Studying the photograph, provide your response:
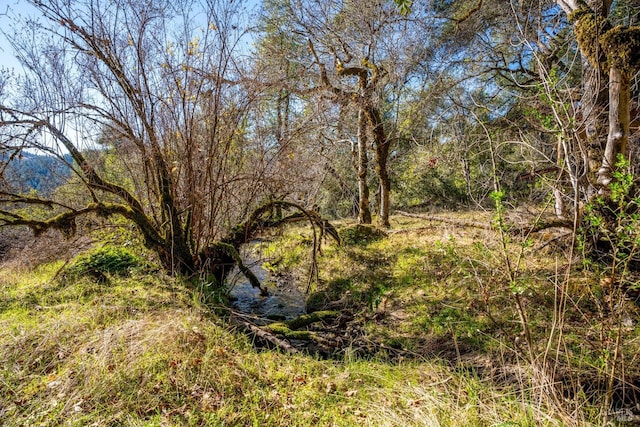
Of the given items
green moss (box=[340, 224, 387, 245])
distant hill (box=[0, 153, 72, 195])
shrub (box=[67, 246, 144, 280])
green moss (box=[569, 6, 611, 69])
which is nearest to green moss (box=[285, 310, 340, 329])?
shrub (box=[67, 246, 144, 280])

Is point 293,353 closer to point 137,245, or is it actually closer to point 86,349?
point 86,349

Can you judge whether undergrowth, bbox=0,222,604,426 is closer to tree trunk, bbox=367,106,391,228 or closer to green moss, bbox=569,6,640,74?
green moss, bbox=569,6,640,74

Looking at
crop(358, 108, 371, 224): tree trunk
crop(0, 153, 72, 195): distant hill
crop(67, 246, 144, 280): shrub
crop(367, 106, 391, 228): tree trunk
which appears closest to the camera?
crop(67, 246, 144, 280): shrub

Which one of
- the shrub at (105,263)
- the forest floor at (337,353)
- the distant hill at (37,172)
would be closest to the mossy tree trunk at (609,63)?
the forest floor at (337,353)

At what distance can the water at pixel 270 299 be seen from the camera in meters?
5.36

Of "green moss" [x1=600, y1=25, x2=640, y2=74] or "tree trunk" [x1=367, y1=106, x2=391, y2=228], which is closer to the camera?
"green moss" [x1=600, y1=25, x2=640, y2=74]

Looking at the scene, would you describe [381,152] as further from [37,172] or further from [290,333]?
[37,172]

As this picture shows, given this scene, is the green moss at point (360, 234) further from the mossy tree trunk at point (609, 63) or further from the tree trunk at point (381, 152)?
the mossy tree trunk at point (609, 63)

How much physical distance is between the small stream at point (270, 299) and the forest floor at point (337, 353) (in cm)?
43

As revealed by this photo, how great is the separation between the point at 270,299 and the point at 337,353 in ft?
8.46

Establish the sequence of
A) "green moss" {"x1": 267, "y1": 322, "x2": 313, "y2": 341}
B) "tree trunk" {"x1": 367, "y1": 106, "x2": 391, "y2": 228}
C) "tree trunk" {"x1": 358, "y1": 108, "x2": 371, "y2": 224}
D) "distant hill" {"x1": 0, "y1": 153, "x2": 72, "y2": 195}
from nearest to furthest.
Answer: "green moss" {"x1": 267, "y1": 322, "x2": 313, "y2": 341}, "distant hill" {"x1": 0, "y1": 153, "x2": 72, "y2": 195}, "tree trunk" {"x1": 367, "y1": 106, "x2": 391, "y2": 228}, "tree trunk" {"x1": 358, "y1": 108, "x2": 371, "y2": 224}

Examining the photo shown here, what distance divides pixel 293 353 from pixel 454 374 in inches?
66.0

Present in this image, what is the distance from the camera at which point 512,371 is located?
2.91 m

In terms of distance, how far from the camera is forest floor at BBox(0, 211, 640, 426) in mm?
Answer: 2332
